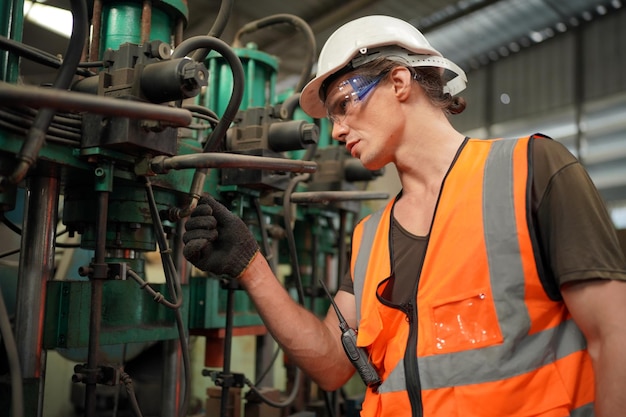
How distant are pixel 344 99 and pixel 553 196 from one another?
0.48 m

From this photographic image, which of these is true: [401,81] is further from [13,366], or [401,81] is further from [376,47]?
[13,366]

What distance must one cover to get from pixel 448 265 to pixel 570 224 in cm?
22

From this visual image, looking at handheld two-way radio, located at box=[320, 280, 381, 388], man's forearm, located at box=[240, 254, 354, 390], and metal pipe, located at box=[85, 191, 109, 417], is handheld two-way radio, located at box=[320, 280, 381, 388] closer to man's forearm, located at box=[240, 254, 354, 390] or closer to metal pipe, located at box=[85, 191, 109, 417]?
man's forearm, located at box=[240, 254, 354, 390]

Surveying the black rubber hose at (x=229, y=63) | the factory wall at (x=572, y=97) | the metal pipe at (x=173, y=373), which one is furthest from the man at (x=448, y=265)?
the factory wall at (x=572, y=97)

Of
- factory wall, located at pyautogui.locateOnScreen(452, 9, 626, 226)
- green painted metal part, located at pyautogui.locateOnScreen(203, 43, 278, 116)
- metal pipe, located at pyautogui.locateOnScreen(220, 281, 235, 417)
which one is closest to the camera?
metal pipe, located at pyautogui.locateOnScreen(220, 281, 235, 417)

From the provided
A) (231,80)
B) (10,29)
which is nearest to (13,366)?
(10,29)

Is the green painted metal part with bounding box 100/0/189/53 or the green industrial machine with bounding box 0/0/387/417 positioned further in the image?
the green painted metal part with bounding box 100/0/189/53

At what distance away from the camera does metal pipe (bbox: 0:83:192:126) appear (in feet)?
2.32

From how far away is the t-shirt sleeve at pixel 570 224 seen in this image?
0.87m

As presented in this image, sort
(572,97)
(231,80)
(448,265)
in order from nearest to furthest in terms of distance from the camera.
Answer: (448,265) < (231,80) < (572,97)

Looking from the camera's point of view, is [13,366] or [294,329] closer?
[13,366]

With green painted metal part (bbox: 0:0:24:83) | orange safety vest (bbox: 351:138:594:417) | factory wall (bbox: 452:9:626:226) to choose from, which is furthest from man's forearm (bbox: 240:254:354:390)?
factory wall (bbox: 452:9:626:226)

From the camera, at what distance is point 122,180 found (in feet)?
4.23

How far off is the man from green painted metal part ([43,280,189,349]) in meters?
0.33
